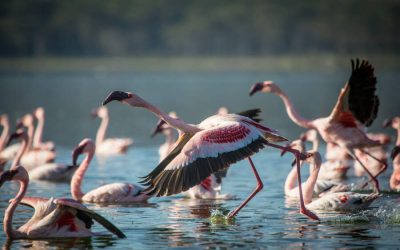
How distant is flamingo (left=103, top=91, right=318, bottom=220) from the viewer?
33.2 ft

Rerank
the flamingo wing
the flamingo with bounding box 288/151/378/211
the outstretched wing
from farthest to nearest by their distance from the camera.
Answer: the flamingo with bounding box 288/151/378/211, the flamingo wing, the outstretched wing

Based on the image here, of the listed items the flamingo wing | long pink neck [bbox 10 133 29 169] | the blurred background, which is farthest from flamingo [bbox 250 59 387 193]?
the blurred background

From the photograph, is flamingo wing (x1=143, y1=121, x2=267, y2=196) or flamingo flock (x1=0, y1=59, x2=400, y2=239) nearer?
flamingo flock (x1=0, y1=59, x2=400, y2=239)

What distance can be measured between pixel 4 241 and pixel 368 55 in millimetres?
101576

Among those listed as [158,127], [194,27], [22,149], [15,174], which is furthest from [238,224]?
[194,27]

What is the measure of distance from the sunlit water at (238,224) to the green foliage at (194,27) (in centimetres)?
10026

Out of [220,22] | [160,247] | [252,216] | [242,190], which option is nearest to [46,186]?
[242,190]

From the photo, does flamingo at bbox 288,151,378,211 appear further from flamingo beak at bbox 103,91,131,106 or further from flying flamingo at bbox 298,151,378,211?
flamingo beak at bbox 103,91,131,106

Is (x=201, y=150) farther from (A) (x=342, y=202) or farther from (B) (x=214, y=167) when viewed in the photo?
(A) (x=342, y=202)

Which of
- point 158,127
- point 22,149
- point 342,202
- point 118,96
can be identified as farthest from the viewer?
point 22,149

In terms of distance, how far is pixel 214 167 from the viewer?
10.3m

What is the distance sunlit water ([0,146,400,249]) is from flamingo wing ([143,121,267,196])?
512 millimetres

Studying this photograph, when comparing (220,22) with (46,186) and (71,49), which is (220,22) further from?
(46,186)

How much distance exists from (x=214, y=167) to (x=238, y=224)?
2.76 ft
